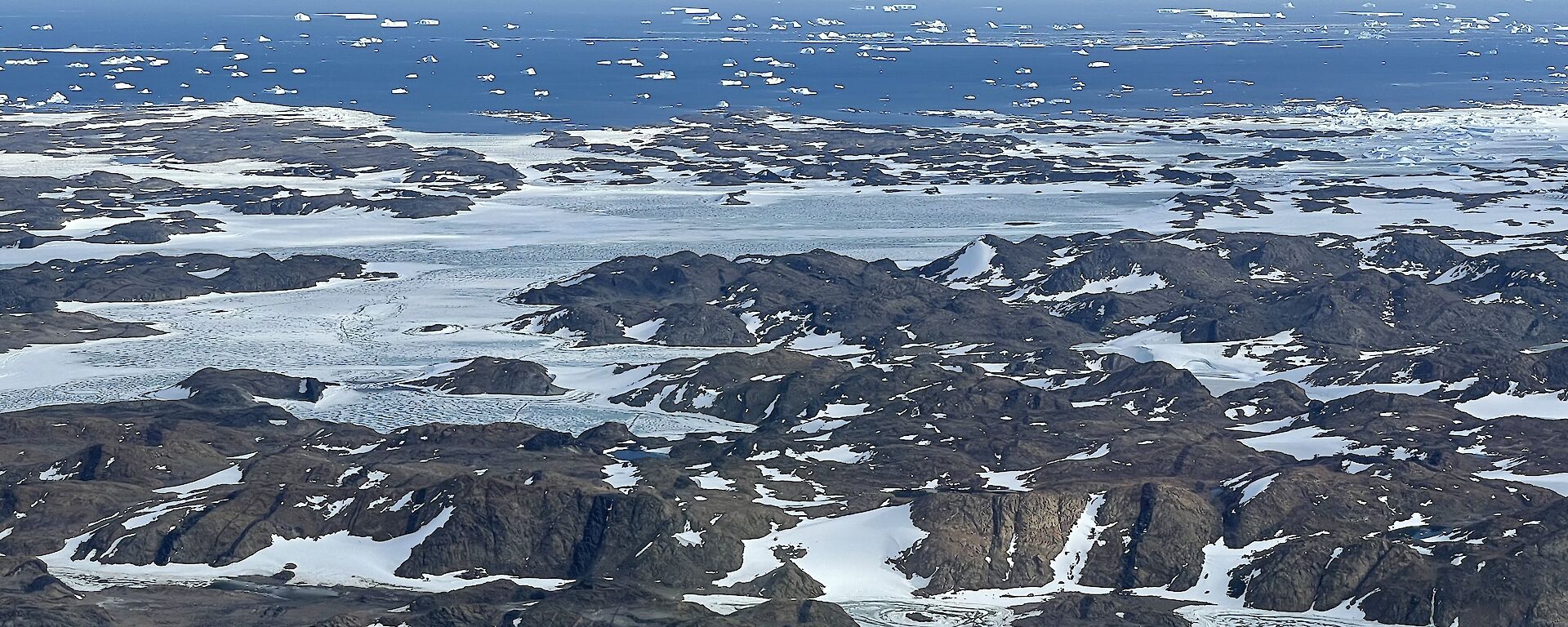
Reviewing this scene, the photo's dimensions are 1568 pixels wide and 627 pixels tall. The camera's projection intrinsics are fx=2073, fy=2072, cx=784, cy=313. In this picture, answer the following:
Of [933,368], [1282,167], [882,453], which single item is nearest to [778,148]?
[1282,167]

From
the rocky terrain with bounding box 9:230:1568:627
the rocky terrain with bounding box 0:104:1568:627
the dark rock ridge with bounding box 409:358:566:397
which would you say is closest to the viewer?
the rocky terrain with bounding box 9:230:1568:627

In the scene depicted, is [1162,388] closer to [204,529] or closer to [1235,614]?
[1235,614]

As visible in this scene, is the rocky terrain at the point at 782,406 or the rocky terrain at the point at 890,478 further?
the rocky terrain at the point at 782,406

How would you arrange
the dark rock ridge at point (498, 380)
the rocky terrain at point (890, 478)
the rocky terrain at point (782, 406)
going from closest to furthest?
1. the rocky terrain at point (890, 478)
2. the rocky terrain at point (782, 406)
3. the dark rock ridge at point (498, 380)

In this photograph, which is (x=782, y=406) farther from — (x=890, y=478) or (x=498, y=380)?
(x=890, y=478)

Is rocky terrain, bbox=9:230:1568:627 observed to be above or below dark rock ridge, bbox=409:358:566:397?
above

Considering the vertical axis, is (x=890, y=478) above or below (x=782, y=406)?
above

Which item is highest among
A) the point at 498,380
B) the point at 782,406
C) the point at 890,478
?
the point at 890,478

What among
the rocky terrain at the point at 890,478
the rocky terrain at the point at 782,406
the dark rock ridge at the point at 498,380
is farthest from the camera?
the dark rock ridge at the point at 498,380

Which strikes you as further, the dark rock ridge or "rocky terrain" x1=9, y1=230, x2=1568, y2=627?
the dark rock ridge

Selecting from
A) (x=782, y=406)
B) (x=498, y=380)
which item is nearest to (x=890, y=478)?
(x=782, y=406)

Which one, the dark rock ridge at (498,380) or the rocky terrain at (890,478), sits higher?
the rocky terrain at (890,478)
